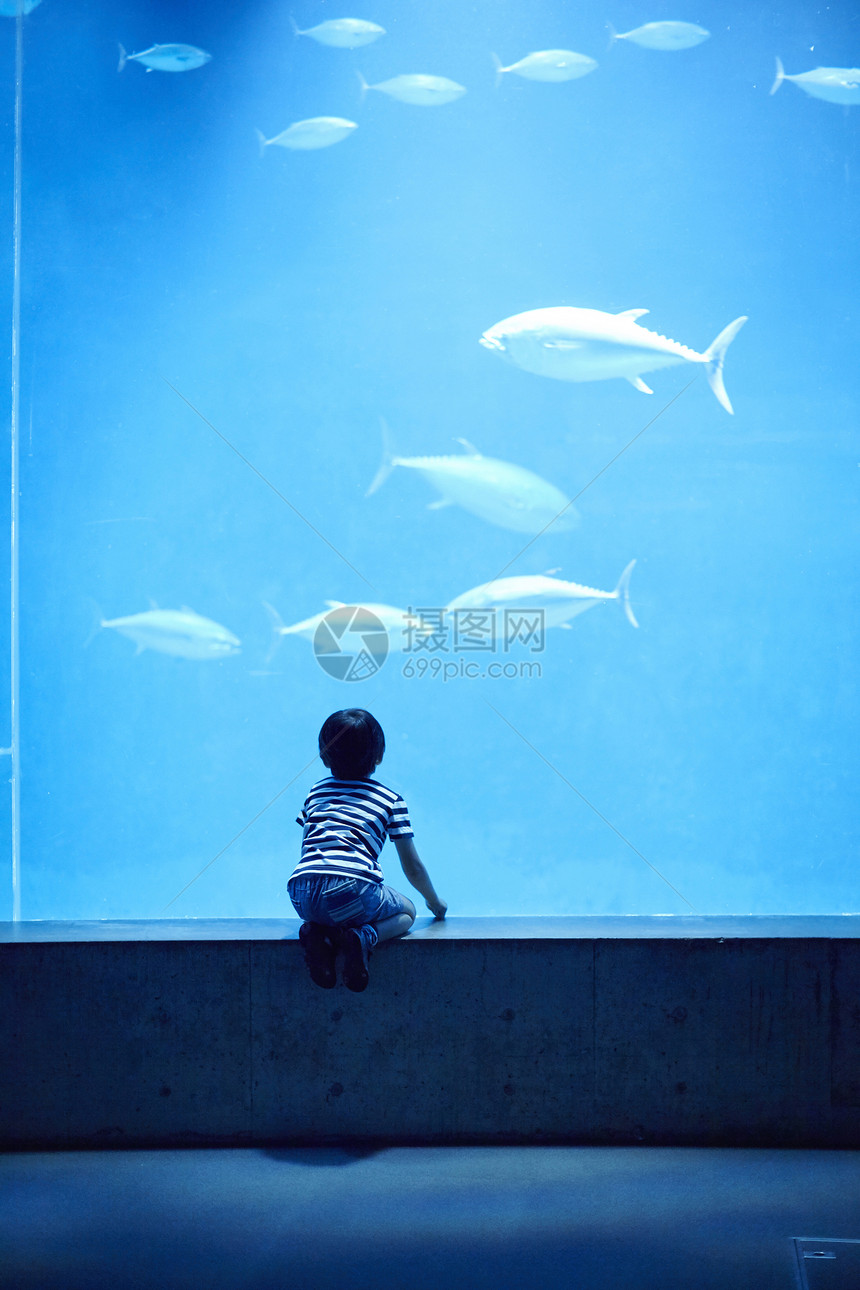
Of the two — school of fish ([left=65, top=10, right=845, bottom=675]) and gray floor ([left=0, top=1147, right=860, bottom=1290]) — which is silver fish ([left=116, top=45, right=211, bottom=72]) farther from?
gray floor ([left=0, top=1147, right=860, bottom=1290])

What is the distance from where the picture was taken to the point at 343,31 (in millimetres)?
6164

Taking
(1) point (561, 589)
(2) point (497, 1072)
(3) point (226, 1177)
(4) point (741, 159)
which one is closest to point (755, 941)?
(2) point (497, 1072)

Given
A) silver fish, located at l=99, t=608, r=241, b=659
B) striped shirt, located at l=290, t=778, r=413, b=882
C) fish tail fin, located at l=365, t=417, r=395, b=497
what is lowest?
striped shirt, located at l=290, t=778, r=413, b=882

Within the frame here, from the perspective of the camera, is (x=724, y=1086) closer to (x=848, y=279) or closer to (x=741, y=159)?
(x=741, y=159)

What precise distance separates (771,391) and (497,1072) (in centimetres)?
778

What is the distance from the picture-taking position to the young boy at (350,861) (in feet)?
8.19

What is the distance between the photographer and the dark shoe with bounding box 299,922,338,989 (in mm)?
Answer: 2469

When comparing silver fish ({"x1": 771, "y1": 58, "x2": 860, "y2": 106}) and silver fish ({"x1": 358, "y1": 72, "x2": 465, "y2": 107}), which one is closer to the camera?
silver fish ({"x1": 358, "y1": 72, "x2": 465, "y2": 107})

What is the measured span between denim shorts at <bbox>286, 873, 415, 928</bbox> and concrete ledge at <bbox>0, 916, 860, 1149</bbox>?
0.13m

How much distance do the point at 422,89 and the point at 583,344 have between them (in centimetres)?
230

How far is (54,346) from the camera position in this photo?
732 cm

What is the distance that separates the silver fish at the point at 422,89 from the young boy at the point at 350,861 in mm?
5013

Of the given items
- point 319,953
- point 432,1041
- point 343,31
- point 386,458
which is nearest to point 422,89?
point 343,31

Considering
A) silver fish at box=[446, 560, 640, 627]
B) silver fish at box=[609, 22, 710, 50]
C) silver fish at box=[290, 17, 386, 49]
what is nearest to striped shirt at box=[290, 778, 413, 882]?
silver fish at box=[446, 560, 640, 627]
